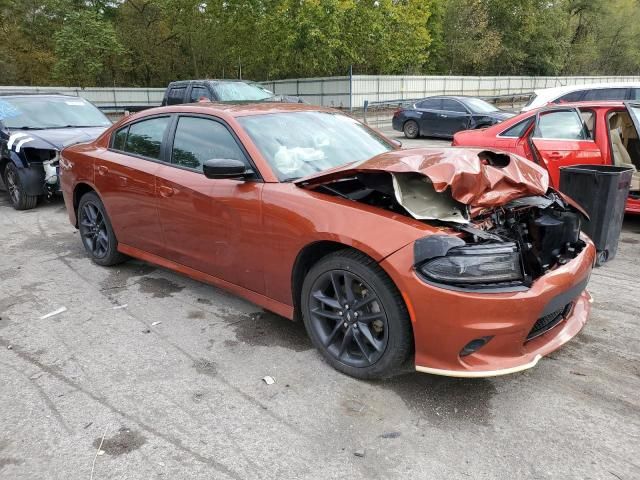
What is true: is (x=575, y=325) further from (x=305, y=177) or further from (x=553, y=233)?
(x=305, y=177)

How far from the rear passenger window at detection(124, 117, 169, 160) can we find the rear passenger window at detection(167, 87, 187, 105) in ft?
28.3

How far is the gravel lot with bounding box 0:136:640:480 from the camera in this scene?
2412mm

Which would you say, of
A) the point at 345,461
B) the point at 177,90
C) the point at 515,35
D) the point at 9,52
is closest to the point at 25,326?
the point at 345,461

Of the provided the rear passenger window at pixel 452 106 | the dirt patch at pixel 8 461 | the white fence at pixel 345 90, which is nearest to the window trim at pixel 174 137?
the dirt patch at pixel 8 461

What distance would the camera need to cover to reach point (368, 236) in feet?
9.27

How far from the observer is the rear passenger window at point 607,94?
9.45 metres

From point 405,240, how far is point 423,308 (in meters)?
0.37

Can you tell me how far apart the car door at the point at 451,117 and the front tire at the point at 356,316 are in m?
13.6

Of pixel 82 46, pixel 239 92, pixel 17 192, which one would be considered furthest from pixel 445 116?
pixel 82 46

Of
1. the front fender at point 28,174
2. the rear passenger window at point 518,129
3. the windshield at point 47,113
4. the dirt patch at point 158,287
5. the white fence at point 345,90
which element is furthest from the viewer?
the white fence at point 345,90

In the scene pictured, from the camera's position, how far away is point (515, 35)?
142 feet

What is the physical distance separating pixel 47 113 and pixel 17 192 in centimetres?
164

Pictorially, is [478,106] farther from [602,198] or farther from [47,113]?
[47,113]

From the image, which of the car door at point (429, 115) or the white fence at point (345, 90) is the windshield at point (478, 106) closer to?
the car door at point (429, 115)
